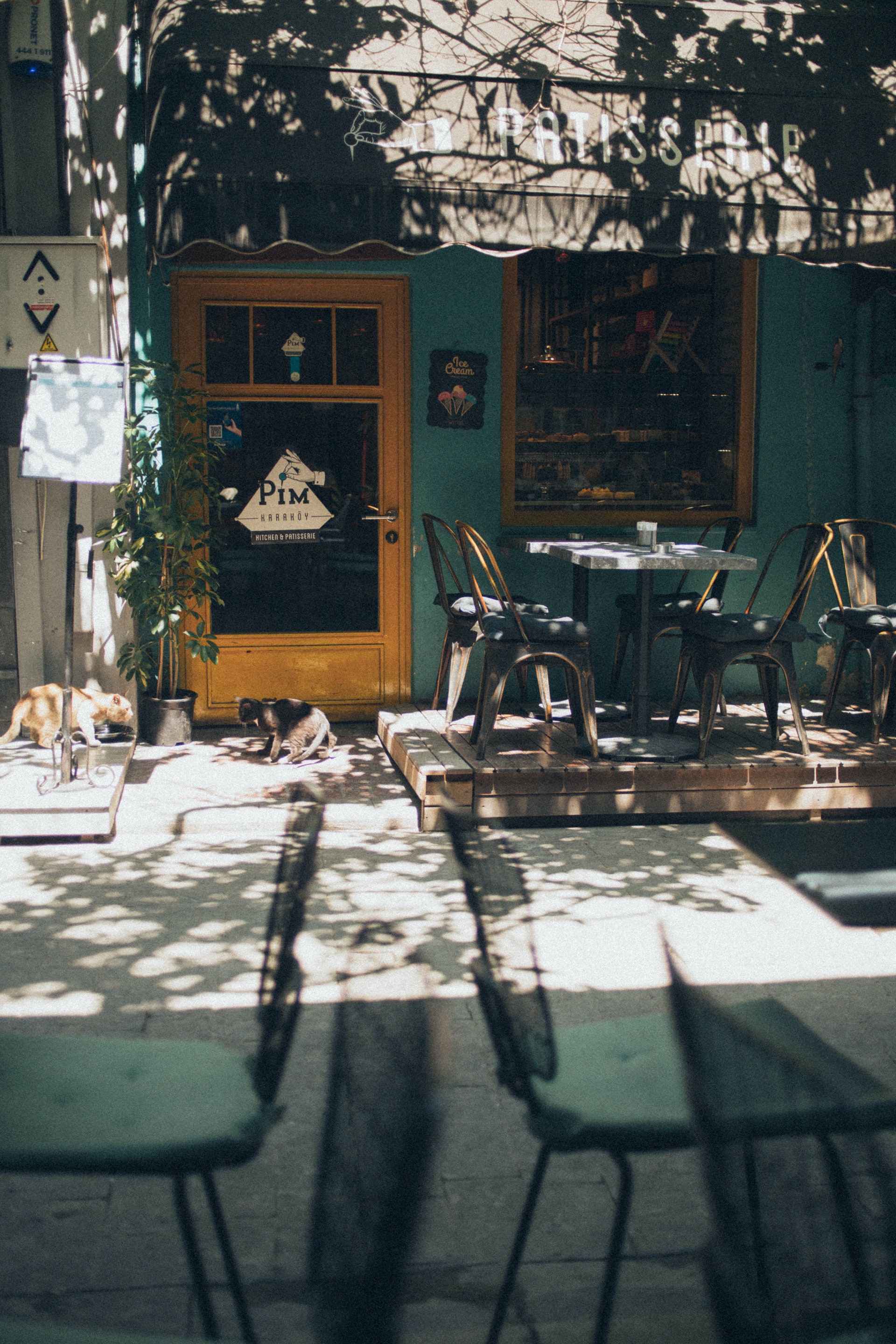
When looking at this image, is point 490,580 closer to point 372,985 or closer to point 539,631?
point 539,631

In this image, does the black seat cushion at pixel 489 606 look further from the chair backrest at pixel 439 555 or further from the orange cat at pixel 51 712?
the orange cat at pixel 51 712

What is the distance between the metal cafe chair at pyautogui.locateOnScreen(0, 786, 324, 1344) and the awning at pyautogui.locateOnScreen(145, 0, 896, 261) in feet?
14.8

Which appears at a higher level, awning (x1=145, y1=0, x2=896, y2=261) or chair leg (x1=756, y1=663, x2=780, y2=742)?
awning (x1=145, y1=0, x2=896, y2=261)

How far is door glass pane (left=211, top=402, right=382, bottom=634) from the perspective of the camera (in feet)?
24.9

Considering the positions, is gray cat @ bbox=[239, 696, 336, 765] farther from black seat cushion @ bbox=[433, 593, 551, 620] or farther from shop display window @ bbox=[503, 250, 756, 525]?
shop display window @ bbox=[503, 250, 756, 525]

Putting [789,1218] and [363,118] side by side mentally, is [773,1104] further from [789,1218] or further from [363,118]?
[363,118]

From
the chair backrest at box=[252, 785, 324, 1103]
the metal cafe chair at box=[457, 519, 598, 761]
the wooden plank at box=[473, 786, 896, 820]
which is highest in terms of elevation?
the metal cafe chair at box=[457, 519, 598, 761]

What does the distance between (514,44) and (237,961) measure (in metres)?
4.89

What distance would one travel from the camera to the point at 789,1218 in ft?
8.61

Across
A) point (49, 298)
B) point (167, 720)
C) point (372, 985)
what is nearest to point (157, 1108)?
point (372, 985)

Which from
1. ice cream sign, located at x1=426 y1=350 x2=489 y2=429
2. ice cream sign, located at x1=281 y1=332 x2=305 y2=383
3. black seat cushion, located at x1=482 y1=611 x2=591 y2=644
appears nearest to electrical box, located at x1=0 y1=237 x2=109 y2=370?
ice cream sign, located at x1=281 y1=332 x2=305 y2=383

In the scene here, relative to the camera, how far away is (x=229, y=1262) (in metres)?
2.30

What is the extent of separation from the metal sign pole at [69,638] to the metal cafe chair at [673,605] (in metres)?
3.04

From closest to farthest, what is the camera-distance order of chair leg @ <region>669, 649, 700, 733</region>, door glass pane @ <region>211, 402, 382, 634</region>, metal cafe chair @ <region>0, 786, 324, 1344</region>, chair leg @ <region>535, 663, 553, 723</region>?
metal cafe chair @ <region>0, 786, 324, 1344</region>
chair leg @ <region>669, 649, 700, 733</region>
chair leg @ <region>535, 663, 553, 723</region>
door glass pane @ <region>211, 402, 382, 634</region>
